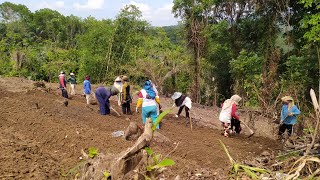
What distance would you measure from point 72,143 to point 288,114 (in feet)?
16.8

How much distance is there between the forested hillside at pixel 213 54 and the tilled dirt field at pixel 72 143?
7.07 ft

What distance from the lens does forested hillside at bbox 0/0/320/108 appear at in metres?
14.5

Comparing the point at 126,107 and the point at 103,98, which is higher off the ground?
the point at 103,98

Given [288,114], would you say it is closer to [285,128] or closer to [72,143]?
[285,128]

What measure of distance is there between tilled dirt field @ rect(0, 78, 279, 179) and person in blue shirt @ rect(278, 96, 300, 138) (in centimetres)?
51

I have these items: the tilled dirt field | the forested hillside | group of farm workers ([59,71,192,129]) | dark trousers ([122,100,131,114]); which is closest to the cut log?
the tilled dirt field

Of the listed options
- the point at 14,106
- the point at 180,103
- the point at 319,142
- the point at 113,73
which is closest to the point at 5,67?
the point at 113,73

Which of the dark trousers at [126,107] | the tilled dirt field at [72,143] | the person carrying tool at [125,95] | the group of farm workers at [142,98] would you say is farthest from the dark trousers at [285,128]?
the dark trousers at [126,107]

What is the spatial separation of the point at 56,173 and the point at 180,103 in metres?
6.93

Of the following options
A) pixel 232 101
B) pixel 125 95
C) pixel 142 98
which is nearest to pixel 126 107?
pixel 125 95

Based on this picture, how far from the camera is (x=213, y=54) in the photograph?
19297 mm

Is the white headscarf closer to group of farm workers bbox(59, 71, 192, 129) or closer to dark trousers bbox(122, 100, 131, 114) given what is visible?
group of farm workers bbox(59, 71, 192, 129)

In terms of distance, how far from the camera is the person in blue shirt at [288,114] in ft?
26.9

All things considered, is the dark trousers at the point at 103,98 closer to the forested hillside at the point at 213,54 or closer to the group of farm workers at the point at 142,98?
the group of farm workers at the point at 142,98
